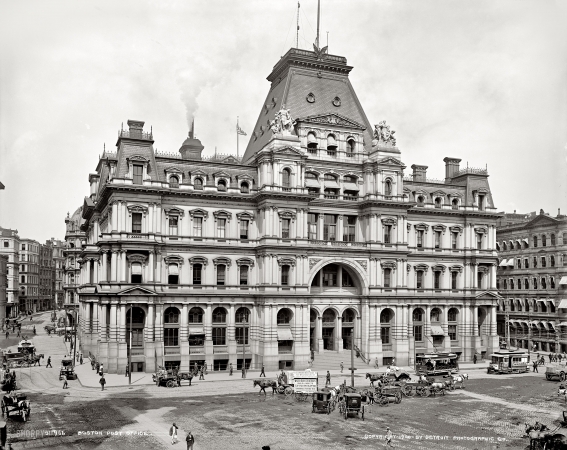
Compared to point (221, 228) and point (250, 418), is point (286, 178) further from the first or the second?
point (250, 418)

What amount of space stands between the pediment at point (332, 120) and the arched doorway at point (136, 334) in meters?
26.3

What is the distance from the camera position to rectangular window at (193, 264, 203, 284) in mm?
63750

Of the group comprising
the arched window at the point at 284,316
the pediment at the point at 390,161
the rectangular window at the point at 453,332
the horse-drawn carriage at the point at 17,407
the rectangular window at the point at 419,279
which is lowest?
the horse-drawn carriage at the point at 17,407

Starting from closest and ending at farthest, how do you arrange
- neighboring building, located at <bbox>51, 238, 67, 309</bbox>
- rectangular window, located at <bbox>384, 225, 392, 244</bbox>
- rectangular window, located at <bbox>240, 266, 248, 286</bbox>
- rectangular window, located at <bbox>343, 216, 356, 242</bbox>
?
rectangular window, located at <bbox>240, 266, 248, 286</bbox> → rectangular window, located at <bbox>343, 216, 356, 242</bbox> → rectangular window, located at <bbox>384, 225, 392, 244</bbox> → neighboring building, located at <bbox>51, 238, 67, 309</bbox>

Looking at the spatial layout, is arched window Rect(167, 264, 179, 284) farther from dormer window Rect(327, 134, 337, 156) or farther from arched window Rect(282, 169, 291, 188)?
dormer window Rect(327, 134, 337, 156)

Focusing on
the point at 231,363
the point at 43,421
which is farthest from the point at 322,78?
A: the point at 43,421

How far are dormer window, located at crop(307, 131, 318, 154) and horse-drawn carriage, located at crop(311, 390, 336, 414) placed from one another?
3121 cm

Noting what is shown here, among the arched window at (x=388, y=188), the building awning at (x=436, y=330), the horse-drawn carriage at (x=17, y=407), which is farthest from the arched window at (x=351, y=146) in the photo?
the horse-drawn carriage at (x=17, y=407)

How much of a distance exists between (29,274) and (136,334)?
356ft

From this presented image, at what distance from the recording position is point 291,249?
212 feet

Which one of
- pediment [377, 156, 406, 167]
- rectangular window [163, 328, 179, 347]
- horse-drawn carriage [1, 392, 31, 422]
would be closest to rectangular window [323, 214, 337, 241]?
pediment [377, 156, 406, 167]

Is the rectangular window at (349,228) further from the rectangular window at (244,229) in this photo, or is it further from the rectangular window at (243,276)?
the rectangular window at (243,276)

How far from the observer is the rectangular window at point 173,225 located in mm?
62812

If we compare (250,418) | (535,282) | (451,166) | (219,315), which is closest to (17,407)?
(250,418)
